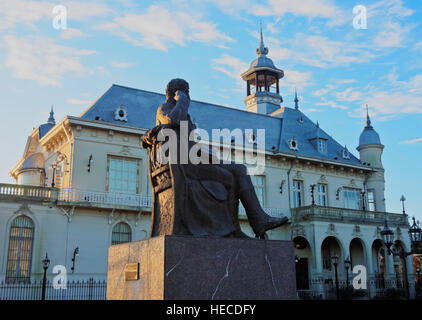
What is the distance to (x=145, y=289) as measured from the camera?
22.3ft

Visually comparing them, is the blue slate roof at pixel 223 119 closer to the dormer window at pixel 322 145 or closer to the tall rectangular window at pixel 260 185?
the dormer window at pixel 322 145

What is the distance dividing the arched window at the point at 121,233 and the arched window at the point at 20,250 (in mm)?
4331

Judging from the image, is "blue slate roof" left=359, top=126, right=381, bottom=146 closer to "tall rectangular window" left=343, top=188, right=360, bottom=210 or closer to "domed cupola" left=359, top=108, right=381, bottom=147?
"domed cupola" left=359, top=108, right=381, bottom=147

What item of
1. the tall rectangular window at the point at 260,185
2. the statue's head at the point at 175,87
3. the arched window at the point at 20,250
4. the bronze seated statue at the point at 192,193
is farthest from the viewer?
the tall rectangular window at the point at 260,185

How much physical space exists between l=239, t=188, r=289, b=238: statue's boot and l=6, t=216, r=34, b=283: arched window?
1868cm

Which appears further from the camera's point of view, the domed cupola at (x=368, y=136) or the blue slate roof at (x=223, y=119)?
the domed cupola at (x=368, y=136)

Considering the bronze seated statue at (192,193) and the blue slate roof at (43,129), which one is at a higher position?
the blue slate roof at (43,129)

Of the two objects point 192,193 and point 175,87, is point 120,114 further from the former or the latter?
point 192,193

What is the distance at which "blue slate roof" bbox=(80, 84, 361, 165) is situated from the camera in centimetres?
2870

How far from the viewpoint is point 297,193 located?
34156 mm

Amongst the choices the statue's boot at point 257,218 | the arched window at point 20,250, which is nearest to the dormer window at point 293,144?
the arched window at point 20,250

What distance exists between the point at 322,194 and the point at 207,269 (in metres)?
29.8

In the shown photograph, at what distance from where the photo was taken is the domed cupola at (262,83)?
42.3 metres

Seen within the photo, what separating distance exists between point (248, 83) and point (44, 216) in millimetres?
25474
